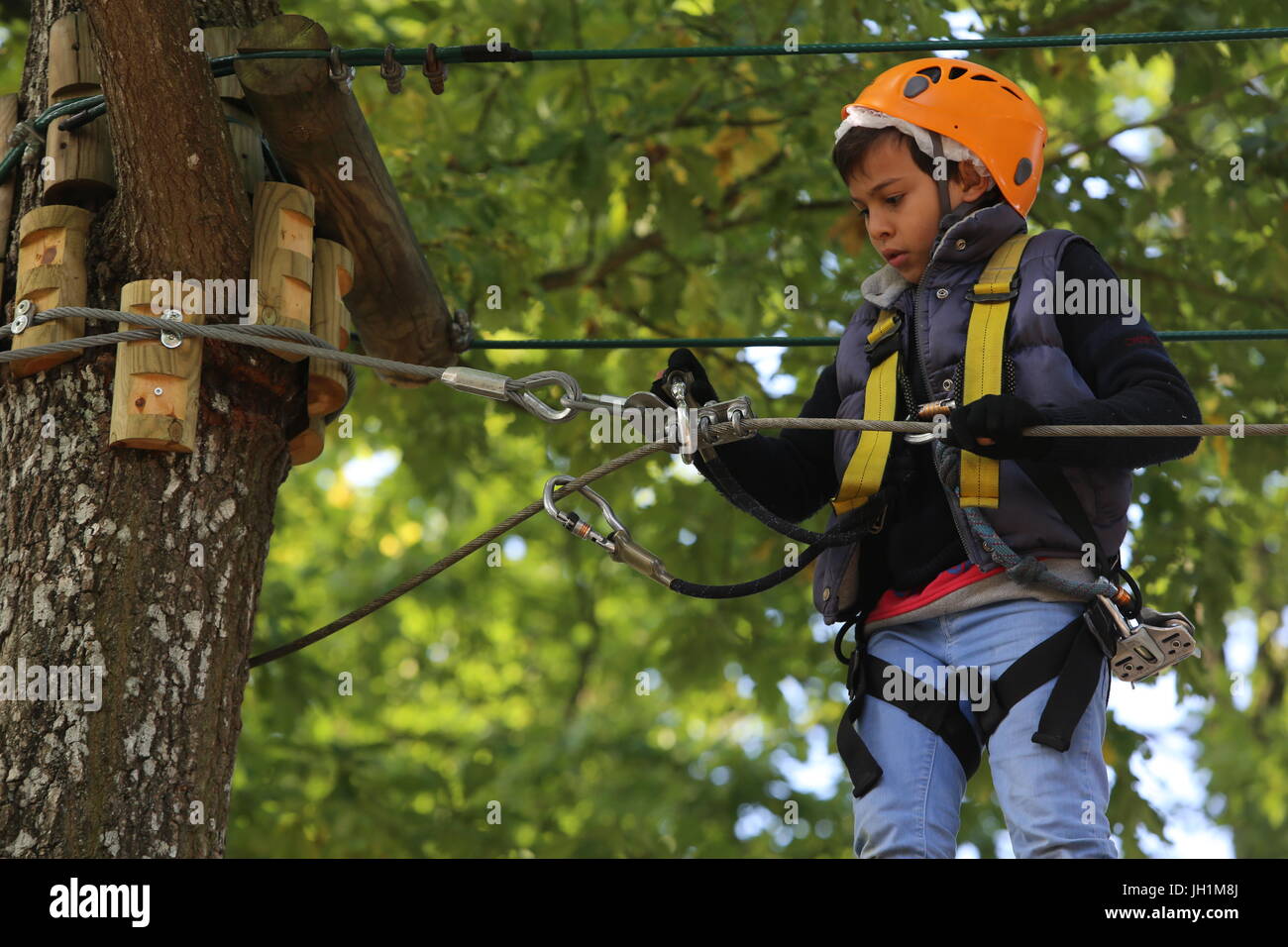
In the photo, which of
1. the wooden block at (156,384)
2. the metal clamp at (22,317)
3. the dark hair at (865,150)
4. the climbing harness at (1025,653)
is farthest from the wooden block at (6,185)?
the climbing harness at (1025,653)

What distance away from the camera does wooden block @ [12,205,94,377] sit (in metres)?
2.84

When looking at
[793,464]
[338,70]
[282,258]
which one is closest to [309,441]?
[282,258]

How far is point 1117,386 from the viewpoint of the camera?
8.86 ft

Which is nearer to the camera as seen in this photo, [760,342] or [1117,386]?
[1117,386]

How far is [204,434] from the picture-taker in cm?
287

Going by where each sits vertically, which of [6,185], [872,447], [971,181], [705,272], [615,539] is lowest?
[615,539]

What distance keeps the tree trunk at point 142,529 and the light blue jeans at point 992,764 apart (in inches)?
48.5

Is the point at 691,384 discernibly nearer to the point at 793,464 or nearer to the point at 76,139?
the point at 793,464

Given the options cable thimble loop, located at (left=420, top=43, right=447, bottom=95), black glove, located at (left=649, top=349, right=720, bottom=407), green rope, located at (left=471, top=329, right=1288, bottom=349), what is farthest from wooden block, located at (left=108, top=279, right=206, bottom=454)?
green rope, located at (left=471, top=329, right=1288, bottom=349)

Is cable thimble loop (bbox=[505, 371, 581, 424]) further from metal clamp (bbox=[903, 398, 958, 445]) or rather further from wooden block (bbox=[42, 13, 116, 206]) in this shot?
wooden block (bbox=[42, 13, 116, 206])

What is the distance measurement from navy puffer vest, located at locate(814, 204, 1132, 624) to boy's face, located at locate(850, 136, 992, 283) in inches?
2.4

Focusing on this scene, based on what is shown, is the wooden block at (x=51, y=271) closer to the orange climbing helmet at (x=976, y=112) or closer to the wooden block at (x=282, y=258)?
the wooden block at (x=282, y=258)

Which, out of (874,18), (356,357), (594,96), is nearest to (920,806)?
(356,357)

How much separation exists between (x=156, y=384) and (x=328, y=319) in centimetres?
43
